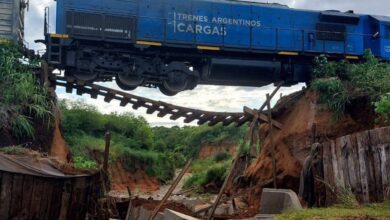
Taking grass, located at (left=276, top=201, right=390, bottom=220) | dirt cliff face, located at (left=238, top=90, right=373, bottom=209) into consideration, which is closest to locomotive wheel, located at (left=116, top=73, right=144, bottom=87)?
dirt cliff face, located at (left=238, top=90, right=373, bottom=209)

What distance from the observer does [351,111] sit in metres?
15.9

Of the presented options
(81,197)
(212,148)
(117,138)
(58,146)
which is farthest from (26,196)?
(212,148)

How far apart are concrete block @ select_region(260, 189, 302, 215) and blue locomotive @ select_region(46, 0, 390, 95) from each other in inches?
318

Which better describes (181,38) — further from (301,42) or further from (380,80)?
(380,80)

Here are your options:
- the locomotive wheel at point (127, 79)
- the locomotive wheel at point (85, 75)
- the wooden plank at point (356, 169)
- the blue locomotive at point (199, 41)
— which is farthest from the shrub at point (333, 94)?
the locomotive wheel at point (85, 75)

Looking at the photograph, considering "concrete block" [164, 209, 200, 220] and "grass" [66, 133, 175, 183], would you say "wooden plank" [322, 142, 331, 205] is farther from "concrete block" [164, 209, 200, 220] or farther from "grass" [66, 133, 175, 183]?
"grass" [66, 133, 175, 183]

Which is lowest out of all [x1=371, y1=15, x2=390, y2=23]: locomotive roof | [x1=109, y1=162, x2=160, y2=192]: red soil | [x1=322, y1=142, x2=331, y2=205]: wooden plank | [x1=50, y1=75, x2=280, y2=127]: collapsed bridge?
[x1=109, y1=162, x2=160, y2=192]: red soil

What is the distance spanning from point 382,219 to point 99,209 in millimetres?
8059

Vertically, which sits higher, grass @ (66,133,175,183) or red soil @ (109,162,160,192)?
grass @ (66,133,175,183)

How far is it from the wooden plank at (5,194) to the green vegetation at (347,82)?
9.63 meters

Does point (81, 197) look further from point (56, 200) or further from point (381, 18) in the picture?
point (381, 18)

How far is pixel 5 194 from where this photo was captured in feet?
33.6

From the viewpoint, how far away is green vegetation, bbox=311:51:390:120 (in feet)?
50.3

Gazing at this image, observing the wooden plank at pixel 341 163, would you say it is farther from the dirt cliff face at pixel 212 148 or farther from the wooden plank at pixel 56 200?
the dirt cliff face at pixel 212 148
